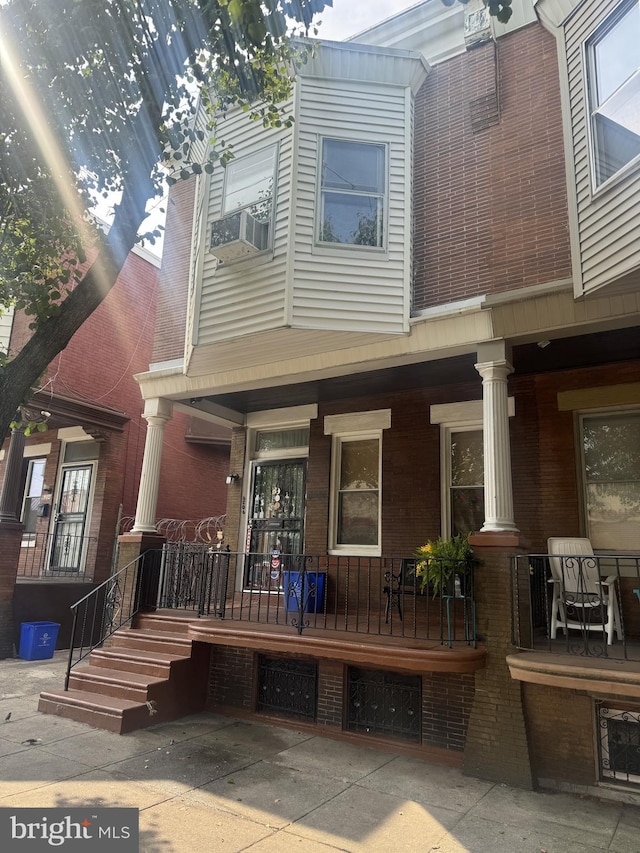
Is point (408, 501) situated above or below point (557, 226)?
below

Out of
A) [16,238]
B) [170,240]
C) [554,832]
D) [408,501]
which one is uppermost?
[170,240]

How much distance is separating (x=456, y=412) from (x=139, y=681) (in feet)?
16.4

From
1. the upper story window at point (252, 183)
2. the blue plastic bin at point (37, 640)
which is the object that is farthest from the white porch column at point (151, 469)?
the blue plastic bin at point (37, 640)

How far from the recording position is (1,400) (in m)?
4.75

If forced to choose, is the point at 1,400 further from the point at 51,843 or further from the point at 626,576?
the point at 626,576

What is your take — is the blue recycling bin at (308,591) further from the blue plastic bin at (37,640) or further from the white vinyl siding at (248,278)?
the blue plastic bin at (37,640)

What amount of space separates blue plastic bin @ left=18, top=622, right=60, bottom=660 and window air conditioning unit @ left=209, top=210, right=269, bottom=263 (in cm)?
686

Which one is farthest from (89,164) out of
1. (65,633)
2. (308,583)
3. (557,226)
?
(65,633)

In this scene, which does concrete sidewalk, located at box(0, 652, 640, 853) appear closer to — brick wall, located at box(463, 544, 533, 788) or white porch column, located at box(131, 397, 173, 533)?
brick wall, located at box(463, 544, 533, 788)

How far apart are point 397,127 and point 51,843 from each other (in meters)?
7.80

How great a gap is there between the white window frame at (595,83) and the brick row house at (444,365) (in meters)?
0.02

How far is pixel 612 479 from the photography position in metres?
6.73

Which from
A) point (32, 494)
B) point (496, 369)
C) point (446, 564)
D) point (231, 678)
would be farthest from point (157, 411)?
point (32, 494)

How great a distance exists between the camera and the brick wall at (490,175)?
21.4ft
